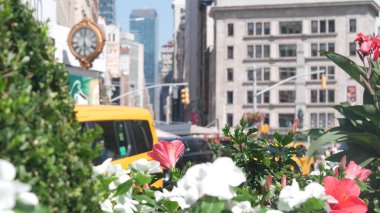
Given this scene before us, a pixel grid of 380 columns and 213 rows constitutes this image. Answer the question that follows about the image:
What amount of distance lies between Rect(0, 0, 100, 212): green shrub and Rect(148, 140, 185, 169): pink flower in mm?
1198

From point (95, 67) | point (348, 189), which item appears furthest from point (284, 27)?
point (348, 189)

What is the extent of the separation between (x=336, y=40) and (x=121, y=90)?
313ft

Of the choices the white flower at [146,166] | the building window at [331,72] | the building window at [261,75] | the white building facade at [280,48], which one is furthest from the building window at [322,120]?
the white flower at [146,166]

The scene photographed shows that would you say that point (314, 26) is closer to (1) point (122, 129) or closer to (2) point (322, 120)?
(2) point (322, 120)

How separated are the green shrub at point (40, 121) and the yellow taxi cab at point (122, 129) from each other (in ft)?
29.1

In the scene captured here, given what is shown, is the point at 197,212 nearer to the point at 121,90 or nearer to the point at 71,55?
the point at 71,55

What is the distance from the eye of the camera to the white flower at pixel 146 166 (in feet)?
11.2

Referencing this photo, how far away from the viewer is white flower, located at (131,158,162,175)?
3412 millimetres

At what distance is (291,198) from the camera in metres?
2.62

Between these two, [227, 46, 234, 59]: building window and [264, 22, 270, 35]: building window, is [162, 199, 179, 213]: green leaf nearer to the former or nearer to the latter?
[227, 46, 234, 59]: building window

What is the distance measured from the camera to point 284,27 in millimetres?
88125

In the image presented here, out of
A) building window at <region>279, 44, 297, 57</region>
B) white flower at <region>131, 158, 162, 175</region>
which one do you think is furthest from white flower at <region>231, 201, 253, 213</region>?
building window at <region>279, 44, 297, 57</region>

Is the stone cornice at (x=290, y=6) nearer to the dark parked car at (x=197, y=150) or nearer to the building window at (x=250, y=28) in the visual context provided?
the building window at (x=250, y=28)

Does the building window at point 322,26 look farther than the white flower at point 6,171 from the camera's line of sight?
Yes
